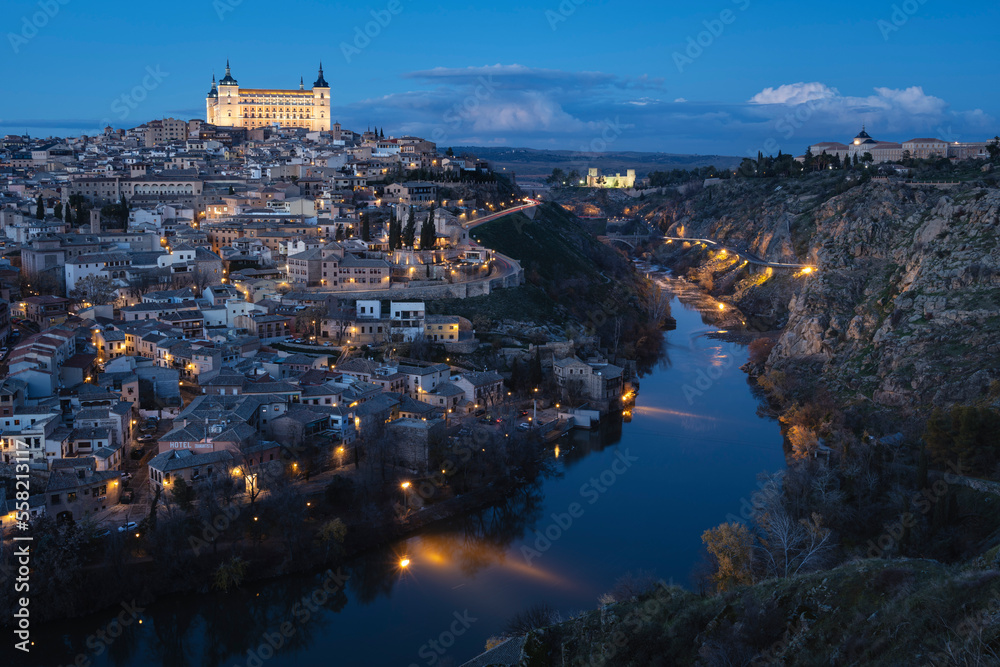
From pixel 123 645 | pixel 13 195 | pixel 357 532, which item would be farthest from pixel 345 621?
pixel 13 195

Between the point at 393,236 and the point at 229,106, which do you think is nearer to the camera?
the point at 393,236

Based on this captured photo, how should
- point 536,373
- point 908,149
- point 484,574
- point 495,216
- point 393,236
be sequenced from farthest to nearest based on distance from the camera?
point 908,149
point 495,216
point 393,236
point 536,373
point 484,574

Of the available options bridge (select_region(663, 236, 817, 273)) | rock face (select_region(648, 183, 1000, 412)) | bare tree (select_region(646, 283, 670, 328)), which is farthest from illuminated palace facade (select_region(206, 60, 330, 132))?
rock face (select_region(648, 183, 1000, 412))

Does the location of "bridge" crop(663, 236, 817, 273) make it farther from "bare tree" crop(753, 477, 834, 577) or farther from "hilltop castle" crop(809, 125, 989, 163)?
"bare tree" crop(753, 477, 834, 577)

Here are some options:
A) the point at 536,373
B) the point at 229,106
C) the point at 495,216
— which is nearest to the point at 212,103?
the point at 229,106

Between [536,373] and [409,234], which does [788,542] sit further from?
[409,234]

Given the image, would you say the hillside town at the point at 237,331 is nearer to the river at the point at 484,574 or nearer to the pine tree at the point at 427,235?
the pine tree at the point at 427,235
